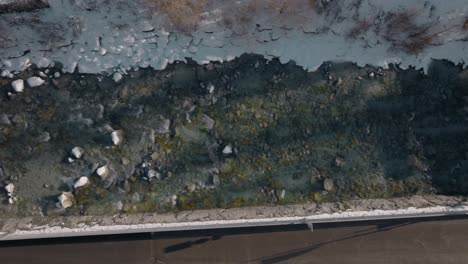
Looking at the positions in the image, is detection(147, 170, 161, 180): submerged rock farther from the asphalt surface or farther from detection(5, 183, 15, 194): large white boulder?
detection(5, 183, 15, 194): large white boulder

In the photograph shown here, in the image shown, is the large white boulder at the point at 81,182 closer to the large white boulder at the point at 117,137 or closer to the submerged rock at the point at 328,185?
the large white boulder at the point at 117,137

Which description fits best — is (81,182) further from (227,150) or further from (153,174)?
(227,150)

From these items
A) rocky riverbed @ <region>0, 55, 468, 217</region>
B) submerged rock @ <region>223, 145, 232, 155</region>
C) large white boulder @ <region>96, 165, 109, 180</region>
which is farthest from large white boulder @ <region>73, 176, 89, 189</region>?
submerged rock @ <region>223, 145, 232, 155</region>

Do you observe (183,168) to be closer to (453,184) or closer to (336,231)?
(336,231)

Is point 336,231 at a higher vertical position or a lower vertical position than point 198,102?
lower

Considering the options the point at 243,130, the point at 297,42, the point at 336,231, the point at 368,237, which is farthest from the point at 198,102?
the point at 368,237

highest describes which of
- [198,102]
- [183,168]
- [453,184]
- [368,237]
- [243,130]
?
[198,102]
